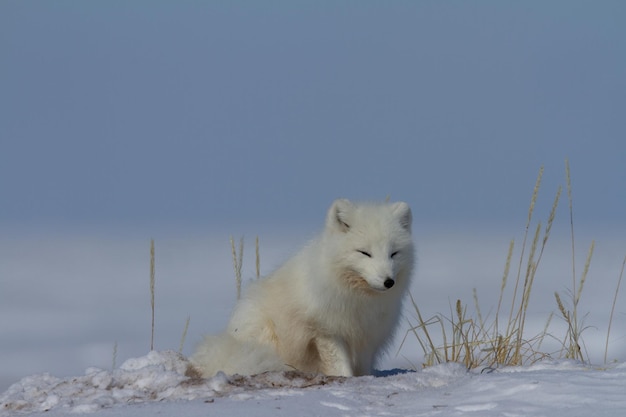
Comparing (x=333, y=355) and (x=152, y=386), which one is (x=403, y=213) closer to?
(x=333, y=355)

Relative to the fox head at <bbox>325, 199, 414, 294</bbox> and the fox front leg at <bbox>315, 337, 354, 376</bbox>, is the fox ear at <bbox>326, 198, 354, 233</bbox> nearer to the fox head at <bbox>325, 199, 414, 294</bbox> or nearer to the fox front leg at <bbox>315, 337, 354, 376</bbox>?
the fox head at <bbox>325, 199, 414, 294</bbox>

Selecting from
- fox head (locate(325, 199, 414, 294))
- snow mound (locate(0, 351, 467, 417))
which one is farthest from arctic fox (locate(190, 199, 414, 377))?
snow mound (locate(0, 351, 467, 417))

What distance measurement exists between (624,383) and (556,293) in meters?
2.11

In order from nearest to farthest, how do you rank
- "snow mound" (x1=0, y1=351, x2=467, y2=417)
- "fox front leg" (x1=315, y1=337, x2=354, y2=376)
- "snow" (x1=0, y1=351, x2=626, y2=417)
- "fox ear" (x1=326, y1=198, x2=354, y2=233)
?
"snow" (x1=0, y1=351, x2=626, y2=417)
"snow mound" (x1=0, y1=351, x2=467, y2=417)
"fox front leg" (x1=315, y1=337, x2=354, y2=376)
"fox ear" (x1=326, y1=198, x2=354, y2=233)

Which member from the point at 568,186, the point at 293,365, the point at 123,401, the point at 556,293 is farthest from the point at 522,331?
the point at 123,401

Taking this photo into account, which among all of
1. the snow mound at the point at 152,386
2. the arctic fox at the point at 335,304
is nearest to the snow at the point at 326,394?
the snow mound at the point at 152,386

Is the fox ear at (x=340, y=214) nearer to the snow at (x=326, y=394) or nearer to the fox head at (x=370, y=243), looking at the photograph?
the fox head at (x=370, y=243)

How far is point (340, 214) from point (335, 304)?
55 cm

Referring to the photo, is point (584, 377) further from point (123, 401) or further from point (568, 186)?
point (568, 186)

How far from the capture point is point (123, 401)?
12.9 ft

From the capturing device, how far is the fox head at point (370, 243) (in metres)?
5.00

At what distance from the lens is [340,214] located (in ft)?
17.3

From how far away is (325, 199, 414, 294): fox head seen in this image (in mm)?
4996

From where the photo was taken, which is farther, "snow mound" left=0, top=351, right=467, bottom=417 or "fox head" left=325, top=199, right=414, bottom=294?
"fox head" left=325, top=199, right=414, bottom=294
